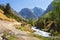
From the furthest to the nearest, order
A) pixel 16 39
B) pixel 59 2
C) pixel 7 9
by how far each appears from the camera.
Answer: pixel 7 9 → pixel 59 2 → pixel 16 39

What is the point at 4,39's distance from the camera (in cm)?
3434

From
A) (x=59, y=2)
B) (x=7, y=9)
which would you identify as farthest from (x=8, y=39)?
(x=7, y=9)

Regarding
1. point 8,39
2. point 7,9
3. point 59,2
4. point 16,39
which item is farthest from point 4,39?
point 7,9

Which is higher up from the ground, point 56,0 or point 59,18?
point 56,0

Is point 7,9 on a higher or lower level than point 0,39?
higher

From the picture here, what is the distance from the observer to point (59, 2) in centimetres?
6494

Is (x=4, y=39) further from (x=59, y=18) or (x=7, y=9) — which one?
(x=7, y=9)

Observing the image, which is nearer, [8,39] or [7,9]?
[8,39]

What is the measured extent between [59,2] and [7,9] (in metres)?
57.0

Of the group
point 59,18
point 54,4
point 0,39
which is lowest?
point 0,39

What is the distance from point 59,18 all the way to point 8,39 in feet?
120

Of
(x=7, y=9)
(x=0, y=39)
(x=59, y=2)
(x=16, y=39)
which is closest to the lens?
(x=0, y=39)

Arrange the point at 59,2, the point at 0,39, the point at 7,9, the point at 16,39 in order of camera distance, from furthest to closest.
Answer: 1. the point at 7,9
2. the point at 59,2
3. the point at 16,39
4. the point at 0,39

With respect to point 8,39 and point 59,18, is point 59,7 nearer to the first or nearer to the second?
point 59,18
